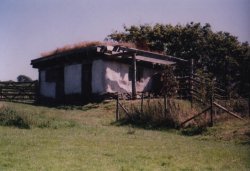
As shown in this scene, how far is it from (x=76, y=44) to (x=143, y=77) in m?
5.17

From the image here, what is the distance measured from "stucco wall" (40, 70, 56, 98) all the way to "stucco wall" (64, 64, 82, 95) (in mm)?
1505

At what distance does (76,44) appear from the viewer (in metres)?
26.3

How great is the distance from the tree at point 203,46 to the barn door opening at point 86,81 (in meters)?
10.9

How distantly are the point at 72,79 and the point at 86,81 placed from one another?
4.28 ft

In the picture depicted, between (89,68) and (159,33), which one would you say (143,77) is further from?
(159,33)

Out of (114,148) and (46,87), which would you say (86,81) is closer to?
(46,87)

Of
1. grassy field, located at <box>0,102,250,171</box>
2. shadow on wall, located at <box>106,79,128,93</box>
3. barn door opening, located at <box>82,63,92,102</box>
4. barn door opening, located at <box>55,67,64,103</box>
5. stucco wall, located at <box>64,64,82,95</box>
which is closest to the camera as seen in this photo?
grassy field, located at <box>0,102,250,171</box>

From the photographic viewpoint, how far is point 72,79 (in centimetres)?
2605

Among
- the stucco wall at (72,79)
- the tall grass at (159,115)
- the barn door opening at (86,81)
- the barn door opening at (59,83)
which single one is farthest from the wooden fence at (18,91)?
the tall grass at (159,115)

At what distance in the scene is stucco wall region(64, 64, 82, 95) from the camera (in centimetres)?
2556

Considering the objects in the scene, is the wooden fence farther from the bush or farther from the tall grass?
the bush

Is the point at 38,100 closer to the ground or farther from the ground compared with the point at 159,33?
closer to the ground

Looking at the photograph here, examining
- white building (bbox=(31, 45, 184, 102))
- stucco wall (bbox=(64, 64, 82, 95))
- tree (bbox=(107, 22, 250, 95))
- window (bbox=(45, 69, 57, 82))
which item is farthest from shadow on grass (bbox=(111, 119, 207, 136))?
tree (bbox=(107, 22, 250, 95))

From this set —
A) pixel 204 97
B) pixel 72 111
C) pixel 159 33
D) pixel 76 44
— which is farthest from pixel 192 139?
pixel 159 33
